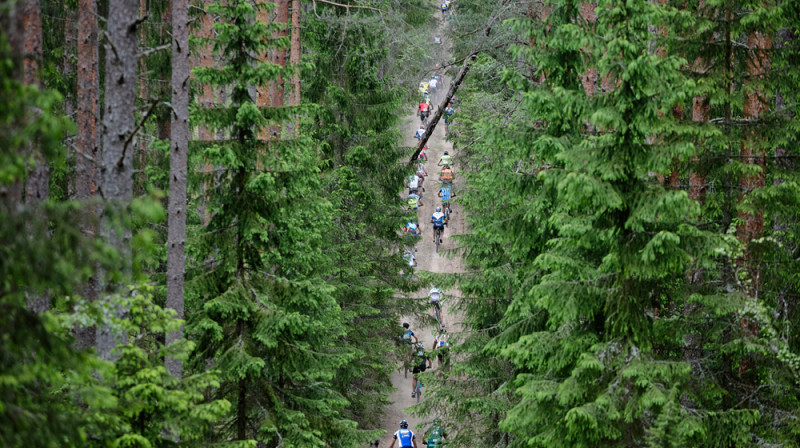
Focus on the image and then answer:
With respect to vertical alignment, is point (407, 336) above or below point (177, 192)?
below

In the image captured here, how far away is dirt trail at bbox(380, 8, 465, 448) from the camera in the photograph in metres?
23.5

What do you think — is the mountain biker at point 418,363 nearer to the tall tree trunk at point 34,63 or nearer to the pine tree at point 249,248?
the pine tree at point 249,248

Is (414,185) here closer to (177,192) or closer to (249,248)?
(249,248)

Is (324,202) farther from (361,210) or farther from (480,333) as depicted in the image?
(361,210)

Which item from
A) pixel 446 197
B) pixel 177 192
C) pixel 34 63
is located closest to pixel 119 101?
pixel 34 63

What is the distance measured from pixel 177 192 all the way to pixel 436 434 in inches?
415

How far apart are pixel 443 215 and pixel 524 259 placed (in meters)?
18.4

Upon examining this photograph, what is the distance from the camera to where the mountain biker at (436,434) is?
16.8m

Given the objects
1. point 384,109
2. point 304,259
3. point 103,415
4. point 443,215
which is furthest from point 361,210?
point 103,415

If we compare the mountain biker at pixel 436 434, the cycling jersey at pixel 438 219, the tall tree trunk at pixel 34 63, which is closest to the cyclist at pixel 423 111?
the cycling jersey at pixel 438 219

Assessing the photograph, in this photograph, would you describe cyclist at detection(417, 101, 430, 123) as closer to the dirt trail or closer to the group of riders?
the group of riders

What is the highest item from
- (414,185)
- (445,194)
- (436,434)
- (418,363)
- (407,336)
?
(414,185)

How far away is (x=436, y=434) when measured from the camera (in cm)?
1831

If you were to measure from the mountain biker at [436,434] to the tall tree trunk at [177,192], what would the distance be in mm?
7790
